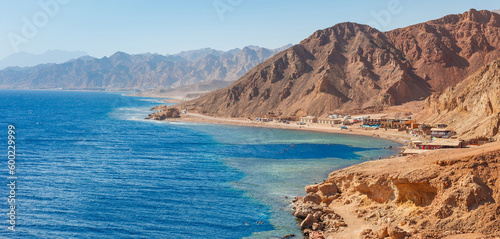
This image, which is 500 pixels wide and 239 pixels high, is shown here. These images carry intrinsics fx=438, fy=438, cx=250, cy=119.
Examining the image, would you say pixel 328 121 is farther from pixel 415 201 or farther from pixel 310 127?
pixel 415 201

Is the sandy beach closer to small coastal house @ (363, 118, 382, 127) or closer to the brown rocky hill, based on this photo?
small coastal house @ (363, 118, 382, 127)

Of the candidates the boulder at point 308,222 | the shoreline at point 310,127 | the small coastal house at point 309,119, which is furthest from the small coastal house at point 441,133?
the boulder at point 308,222

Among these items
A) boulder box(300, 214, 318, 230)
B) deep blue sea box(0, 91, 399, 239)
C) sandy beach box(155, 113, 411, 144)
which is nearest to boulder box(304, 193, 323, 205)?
deep blue sea box(0, 91, 399, 239)

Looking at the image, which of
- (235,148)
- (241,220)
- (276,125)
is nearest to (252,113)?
(276,125)

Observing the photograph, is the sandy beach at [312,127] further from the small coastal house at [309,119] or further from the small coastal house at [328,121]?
the small coastal house at [309,119]

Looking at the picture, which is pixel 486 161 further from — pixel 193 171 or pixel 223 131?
pixel 223 131
